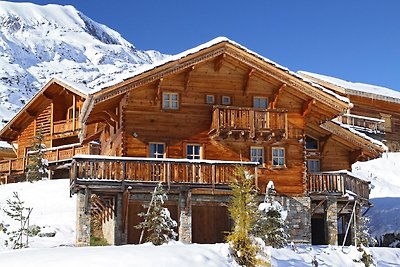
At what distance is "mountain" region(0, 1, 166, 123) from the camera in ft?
359

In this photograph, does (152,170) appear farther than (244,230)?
Yes

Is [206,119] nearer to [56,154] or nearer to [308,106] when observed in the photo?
[308,106]

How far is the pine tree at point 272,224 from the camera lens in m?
23.2

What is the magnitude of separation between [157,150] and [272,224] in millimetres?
5861

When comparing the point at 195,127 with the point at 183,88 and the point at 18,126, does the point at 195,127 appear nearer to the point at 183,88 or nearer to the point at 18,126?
the point at 183,88

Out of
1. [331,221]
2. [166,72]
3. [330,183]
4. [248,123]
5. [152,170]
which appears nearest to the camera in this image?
[152,170]

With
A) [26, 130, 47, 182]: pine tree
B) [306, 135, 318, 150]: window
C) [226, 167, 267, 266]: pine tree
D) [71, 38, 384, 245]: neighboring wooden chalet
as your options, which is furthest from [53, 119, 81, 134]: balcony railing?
[226, 167, 267, 266]: pine tree

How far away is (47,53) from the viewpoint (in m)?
143

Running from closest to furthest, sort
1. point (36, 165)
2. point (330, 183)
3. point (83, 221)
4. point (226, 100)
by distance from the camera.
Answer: point (83, 221) < point (226, 100) < point (330, 183) < point (36, 165)

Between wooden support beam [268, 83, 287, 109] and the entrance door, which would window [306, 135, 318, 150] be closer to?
the entrance door

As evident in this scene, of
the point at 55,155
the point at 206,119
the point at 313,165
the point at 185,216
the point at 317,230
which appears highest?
the point at 206,119

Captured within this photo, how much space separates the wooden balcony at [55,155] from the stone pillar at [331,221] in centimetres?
1434

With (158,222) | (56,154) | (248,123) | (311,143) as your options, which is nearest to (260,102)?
(248,123)

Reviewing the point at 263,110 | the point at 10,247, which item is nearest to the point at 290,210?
the point at 263,110
